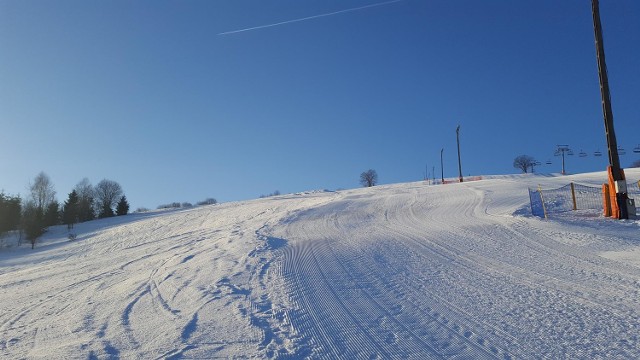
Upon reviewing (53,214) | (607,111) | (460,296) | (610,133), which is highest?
(607,111)

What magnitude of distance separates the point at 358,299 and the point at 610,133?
50.7 feet

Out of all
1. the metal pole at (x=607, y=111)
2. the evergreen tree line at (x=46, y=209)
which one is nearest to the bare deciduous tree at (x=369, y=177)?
the evergreen tree line at (x=46, y=209)

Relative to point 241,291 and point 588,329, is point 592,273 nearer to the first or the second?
point 588,329

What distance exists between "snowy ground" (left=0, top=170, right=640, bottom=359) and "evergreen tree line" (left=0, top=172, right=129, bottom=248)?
36.0m

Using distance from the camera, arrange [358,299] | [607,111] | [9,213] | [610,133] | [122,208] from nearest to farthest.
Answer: [358,299], [610,133], [607,111], [9,213], [122,208]

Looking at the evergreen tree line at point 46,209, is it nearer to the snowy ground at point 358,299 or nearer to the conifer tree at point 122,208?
the conifer tree at point 122,208

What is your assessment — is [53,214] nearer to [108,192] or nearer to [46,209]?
[46,209]

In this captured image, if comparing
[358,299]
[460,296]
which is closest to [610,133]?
[460,296]

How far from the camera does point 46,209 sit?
233ft

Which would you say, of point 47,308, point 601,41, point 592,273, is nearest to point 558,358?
point 592,273

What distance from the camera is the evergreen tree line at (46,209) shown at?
4572cm

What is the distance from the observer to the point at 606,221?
16.7 m

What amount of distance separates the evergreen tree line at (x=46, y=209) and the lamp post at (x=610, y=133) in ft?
153

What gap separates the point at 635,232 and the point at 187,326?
14.2 m
